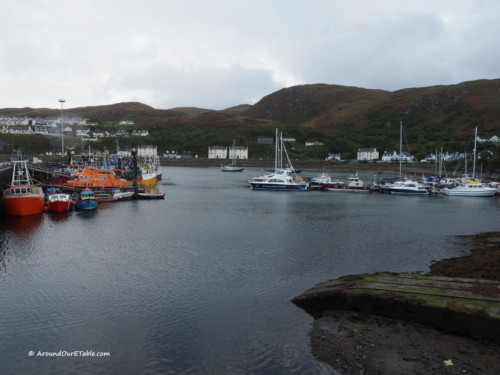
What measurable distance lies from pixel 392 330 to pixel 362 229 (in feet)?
64.5

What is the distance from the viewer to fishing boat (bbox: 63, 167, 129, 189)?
47188 millimetres

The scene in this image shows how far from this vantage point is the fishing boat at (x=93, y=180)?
155ft

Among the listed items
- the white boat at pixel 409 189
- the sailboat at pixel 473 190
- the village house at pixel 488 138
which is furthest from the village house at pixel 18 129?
the village house at pixel 488 138

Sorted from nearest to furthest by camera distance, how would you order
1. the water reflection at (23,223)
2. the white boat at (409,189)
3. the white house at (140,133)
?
the water reflection at (23,223) → the white boat at (409,189) → the white house at (140,133)

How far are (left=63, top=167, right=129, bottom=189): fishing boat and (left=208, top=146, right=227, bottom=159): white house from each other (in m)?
115

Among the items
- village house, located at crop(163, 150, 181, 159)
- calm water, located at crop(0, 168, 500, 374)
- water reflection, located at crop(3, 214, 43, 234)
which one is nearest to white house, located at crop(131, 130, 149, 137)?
village house, located at crop(163, 150, 181, 159)

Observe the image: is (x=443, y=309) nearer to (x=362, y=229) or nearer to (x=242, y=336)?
(x=242, y=336)

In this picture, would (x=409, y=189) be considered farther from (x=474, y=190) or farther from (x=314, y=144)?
(x=314, y=144)

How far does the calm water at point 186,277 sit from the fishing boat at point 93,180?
932cm

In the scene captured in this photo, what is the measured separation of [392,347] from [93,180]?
146 ft

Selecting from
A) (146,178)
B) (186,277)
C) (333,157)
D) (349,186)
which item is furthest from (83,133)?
(186,277)

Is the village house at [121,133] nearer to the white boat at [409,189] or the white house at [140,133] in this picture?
the white house at [140,133]

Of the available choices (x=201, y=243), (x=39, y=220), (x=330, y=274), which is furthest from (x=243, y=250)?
(x=39, y=220)

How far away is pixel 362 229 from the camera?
31594mm
